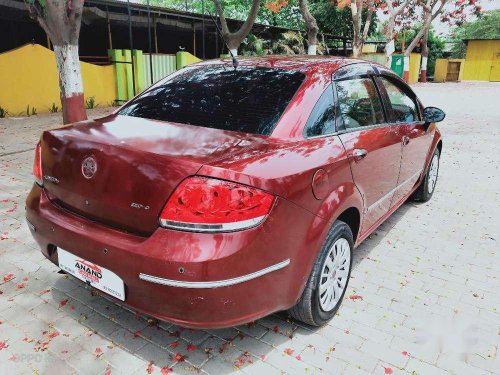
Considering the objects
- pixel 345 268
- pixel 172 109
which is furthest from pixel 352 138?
pixel 172 109

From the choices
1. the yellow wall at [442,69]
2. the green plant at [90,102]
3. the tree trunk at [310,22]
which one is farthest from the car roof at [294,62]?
the yellow wall at [442,69]

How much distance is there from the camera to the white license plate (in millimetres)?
2188

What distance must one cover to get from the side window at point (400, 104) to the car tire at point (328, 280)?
1.52 metres

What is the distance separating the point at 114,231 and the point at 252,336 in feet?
3.46

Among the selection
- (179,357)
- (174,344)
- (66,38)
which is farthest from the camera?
(66,38)

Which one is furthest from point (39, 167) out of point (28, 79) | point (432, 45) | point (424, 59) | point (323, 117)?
point (432, 45)

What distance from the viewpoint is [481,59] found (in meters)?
33.2

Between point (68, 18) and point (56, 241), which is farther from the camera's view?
point (68, 18)

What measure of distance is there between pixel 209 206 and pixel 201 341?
102 centimetres

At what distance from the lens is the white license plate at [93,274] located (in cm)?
219

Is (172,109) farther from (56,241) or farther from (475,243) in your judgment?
(475,243)

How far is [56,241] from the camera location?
2422mm

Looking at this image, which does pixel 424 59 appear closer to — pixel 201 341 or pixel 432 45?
pixel 432 45

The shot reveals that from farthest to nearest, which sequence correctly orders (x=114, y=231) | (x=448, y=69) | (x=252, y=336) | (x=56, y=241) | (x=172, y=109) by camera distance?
(x=448, y=69)
(x=172, y=109)
(x=252, y=336)
(x=56, y=241)
(x=114, y=231)
